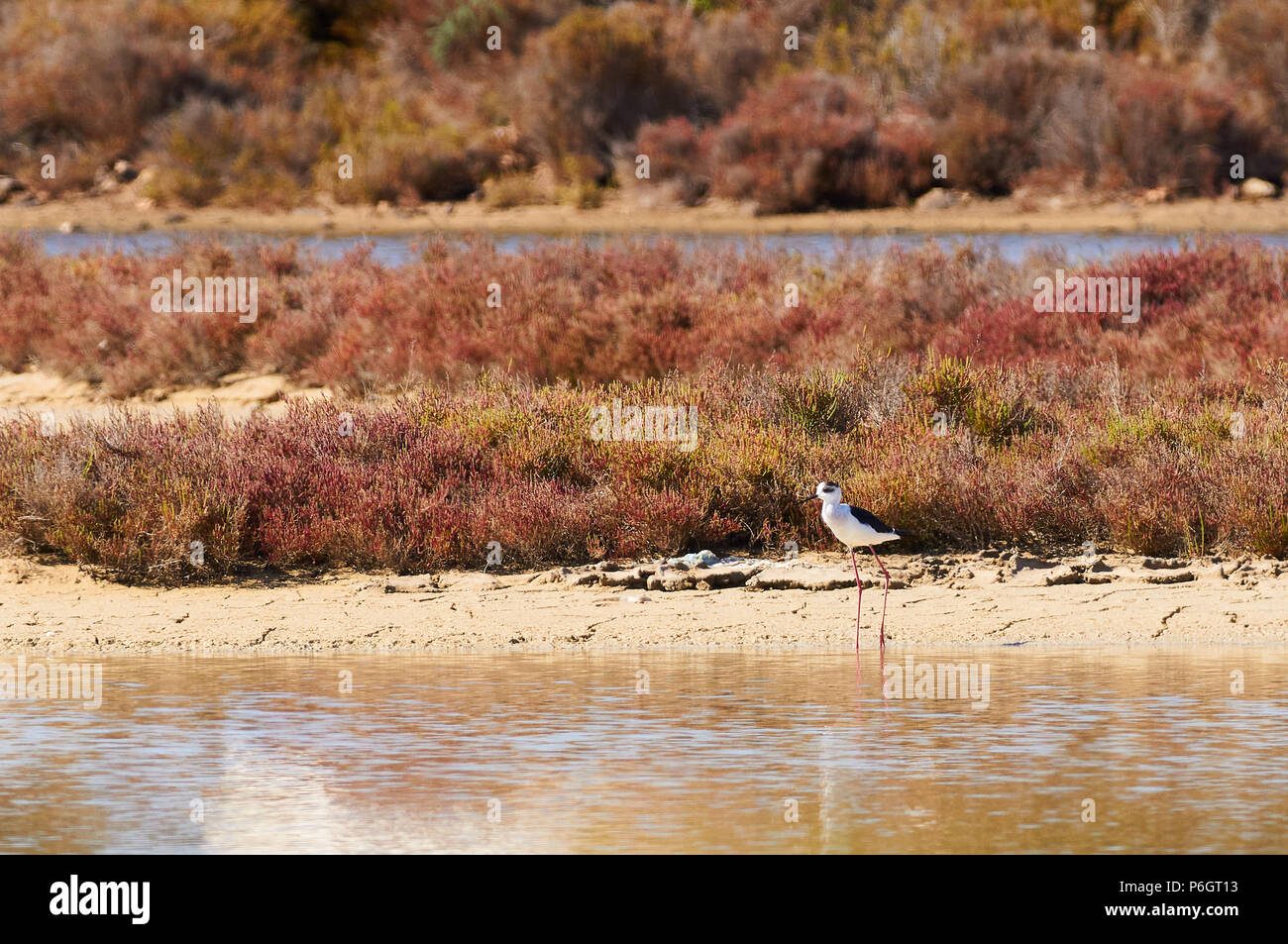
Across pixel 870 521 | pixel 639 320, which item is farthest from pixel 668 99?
pixel 870 521

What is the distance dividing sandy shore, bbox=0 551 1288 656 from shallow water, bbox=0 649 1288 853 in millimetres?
403

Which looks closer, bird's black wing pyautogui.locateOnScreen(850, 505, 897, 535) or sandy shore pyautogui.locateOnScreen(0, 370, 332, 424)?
bird's black wing pyautogui.locateOnScreen(850, 505, 897, 535)

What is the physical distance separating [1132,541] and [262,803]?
18.1ft

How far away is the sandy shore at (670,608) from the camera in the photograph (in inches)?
349

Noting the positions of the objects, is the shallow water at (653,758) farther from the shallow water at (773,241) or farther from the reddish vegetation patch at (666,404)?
the shallow water at (773,241)

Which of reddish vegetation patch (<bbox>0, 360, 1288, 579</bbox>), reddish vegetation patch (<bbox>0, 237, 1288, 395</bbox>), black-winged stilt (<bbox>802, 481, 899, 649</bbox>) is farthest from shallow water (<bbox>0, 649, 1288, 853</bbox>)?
reddish vegetation patch (<bbox>0, 237, 1288, 395</bbox>)

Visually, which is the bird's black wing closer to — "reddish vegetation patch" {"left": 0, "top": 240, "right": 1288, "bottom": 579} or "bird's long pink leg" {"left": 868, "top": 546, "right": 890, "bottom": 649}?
"bird's long pink leg" {"left": 868, "top": 546, "right": 890, "bottom": 649}

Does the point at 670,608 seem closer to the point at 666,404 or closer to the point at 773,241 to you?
the point at 666,404

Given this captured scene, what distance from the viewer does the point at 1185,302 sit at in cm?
1480

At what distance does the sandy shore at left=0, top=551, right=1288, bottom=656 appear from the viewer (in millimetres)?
8875

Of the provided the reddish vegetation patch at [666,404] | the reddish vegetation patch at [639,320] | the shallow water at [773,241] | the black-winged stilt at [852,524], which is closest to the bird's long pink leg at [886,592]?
the black-winged stilt at [852,524]

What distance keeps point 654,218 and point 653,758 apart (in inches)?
1144
